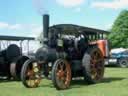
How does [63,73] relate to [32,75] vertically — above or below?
above

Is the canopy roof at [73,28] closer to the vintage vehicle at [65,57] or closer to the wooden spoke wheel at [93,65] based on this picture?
the vintage vehicle at [65,57]

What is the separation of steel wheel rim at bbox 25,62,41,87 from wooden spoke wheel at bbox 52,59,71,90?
1.02 metres

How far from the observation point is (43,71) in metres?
14.6

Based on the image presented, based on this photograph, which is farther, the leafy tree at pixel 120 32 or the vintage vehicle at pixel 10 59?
the leafy tree at pixel 120 32

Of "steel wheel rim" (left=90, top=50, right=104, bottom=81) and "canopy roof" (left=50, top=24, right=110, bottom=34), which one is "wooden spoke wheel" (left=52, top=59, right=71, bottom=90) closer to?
"canopy roof" (left=50, top=24, right=110, bottom=34)

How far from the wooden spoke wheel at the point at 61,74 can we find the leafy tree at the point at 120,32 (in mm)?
53170

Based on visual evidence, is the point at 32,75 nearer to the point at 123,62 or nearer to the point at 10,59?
the point at 10,59

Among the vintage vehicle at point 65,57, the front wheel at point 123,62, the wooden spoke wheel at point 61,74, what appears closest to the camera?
the wooden spoke wheel at point 61,74

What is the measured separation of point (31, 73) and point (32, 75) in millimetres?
81

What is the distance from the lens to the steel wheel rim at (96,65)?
15977mm

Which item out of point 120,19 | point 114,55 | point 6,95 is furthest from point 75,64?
point 120,19

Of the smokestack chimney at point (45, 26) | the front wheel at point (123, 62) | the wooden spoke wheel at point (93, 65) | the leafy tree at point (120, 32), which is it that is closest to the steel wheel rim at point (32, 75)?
the smokestack chimney at point (45, 26)

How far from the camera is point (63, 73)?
1416 cm

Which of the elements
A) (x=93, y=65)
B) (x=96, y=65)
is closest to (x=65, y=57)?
(x=93, y=65)
